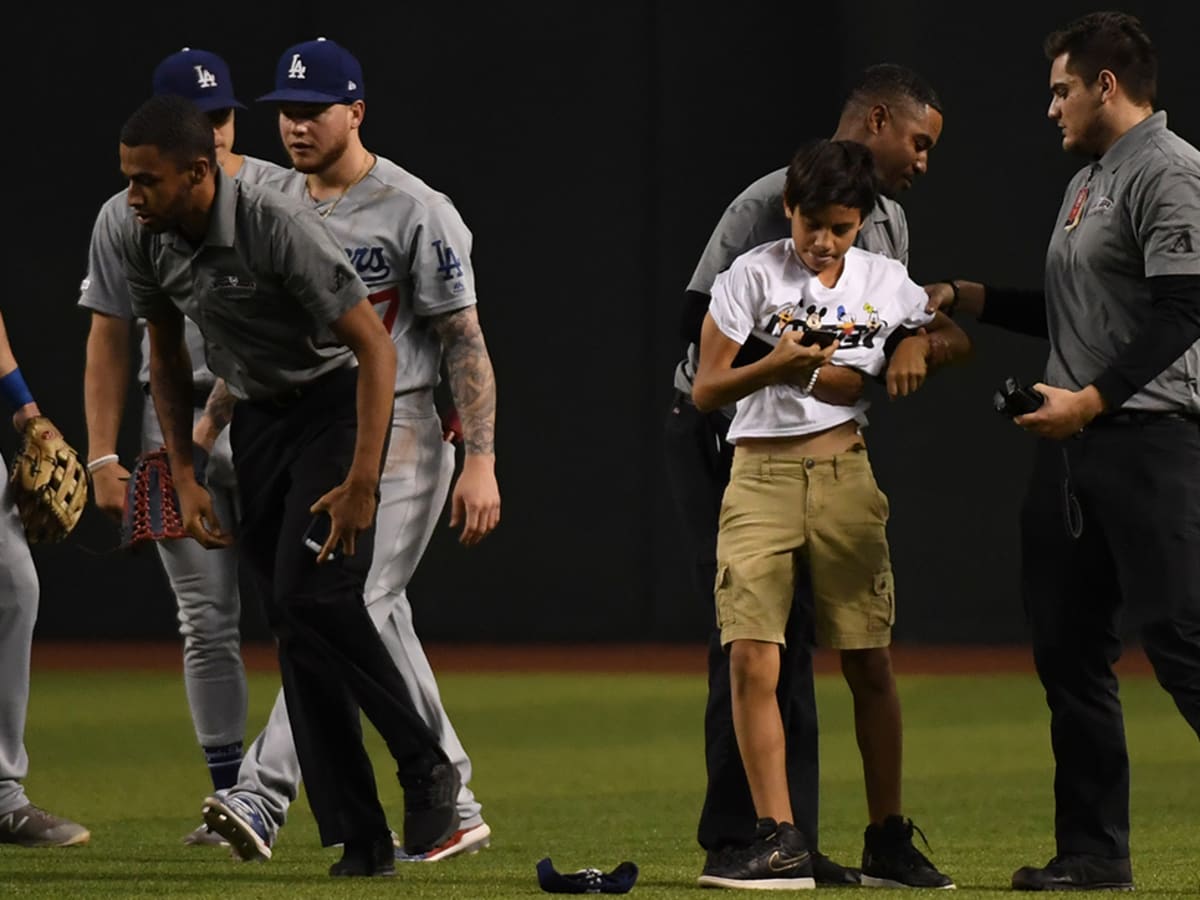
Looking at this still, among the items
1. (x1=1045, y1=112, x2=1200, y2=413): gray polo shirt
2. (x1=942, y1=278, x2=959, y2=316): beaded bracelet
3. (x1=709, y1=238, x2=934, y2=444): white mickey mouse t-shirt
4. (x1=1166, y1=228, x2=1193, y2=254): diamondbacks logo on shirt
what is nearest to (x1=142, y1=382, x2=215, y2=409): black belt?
(x1=709, y1=238, x2=934, y2=444): white mickey mouse t-shirt

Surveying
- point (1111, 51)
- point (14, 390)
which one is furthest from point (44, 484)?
point (1111, 51)

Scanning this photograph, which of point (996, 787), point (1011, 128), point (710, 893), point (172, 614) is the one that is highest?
point (1011, 128)

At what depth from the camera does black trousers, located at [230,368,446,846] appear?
4.55 metres

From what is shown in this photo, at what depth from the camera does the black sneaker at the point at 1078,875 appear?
14.4ft

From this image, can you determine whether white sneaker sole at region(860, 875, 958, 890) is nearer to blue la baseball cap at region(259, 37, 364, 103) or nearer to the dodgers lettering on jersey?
the dodgers lettering on jersey

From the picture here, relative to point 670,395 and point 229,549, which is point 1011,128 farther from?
point 229,549

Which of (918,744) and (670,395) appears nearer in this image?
(918,744)

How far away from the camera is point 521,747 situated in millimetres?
8180

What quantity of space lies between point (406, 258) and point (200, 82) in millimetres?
866

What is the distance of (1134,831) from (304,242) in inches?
108

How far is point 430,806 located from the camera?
15.4 feet

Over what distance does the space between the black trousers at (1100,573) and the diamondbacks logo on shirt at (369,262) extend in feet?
5.43

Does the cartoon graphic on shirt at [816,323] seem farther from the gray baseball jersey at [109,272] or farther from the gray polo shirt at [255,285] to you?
the gray baseball jersey at [109,272]

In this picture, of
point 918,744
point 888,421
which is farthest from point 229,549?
point 888,421
